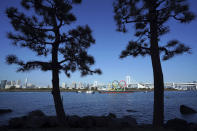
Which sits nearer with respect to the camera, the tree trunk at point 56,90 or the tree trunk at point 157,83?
the tree trunk at point 157,83

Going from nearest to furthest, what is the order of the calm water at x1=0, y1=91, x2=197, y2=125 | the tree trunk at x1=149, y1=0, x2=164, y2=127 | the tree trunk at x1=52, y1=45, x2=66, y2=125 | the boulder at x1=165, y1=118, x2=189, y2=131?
1. the tree trunk at x1=149, y1=0, x2=164, y2=127
2. the tree trunk at x1=52, y1=45, x2=66, y2=125
3. the boulder at x1=165, y1=118, x2=189, y2=131
4. the calm water at x1=0, y1=91, x2=197, y2=125

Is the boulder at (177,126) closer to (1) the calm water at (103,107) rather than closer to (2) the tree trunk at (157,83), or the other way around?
(2) the tree trunk at (157,83)

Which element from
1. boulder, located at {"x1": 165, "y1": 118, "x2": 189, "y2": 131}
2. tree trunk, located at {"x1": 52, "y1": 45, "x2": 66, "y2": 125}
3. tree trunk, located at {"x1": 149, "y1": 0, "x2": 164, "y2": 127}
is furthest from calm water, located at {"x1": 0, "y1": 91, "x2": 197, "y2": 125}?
tree trunk, located at {"x1": 52, "y1": 45, "x2": 66, "y2": 125}

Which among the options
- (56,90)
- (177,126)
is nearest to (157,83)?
(177,126)

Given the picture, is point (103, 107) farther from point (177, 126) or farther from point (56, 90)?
point (56, 90)

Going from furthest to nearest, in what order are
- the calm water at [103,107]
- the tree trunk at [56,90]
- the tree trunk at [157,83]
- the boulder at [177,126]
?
1. the calm water at [103,107]
2. the boulder at [177,126]
3. the tree trunk at [56,90]
4. the tree trunk at [157,83]

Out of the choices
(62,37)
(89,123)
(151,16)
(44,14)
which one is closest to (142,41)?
(151,16)

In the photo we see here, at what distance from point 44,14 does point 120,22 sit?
3.87 m

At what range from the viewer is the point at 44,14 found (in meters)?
6.62

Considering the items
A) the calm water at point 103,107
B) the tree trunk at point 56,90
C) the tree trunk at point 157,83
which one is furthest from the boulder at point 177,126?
the calm water at point 103,107

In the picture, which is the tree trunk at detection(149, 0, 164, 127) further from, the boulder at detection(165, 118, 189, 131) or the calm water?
the calm water

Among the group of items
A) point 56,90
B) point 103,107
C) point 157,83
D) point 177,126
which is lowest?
point 103,107

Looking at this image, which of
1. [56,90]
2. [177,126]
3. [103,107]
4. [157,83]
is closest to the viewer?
[157,83]

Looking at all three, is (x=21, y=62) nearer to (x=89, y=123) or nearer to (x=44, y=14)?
(x=44, y=14)
